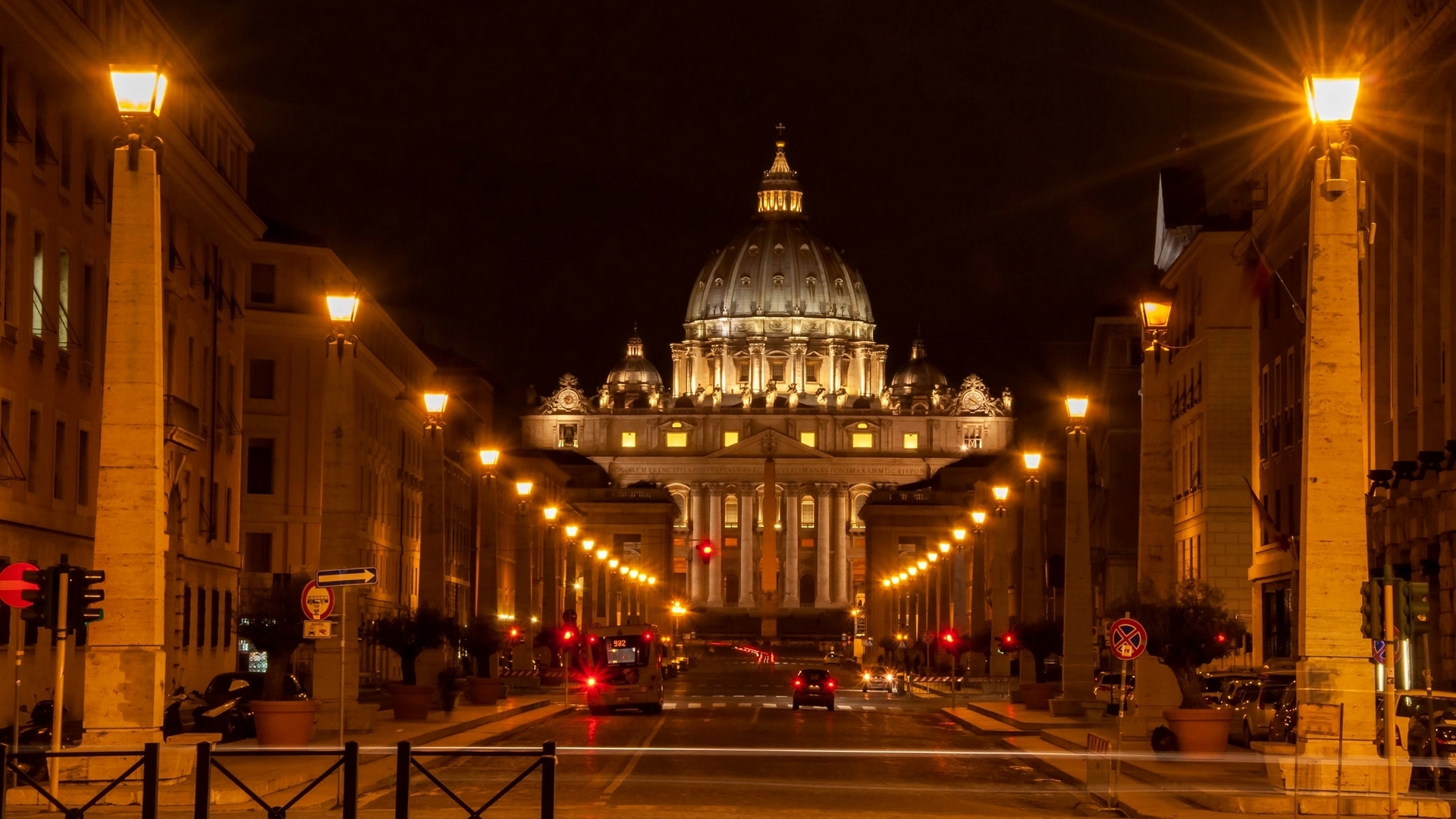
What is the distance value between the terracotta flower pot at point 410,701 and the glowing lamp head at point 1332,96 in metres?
27.4

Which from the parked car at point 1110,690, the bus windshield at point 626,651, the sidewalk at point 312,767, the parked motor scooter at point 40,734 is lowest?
the sidewalk at point 312,767

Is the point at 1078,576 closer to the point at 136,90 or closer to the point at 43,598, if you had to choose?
the point at 136,90

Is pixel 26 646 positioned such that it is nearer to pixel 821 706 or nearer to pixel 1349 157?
pixel 1349 157

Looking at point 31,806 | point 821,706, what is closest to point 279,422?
point 821,706

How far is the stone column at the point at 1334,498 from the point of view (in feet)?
72.9

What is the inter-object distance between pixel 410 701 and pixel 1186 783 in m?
20.9

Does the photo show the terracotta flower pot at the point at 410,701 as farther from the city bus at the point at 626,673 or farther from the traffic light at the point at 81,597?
the traffic light at the point at 81,597

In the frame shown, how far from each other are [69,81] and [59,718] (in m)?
19.6

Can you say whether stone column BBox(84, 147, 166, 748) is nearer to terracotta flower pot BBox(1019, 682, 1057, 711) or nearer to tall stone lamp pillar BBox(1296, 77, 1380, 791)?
tall stone lamp pillar BBox(1296, 77, 1380, 791)

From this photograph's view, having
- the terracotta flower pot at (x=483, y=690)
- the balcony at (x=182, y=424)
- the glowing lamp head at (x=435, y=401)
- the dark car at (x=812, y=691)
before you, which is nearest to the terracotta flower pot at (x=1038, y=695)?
the dark car at (x=812, y=691)

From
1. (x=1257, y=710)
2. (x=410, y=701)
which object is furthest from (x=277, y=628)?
(x=1257, y=710)

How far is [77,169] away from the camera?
40781 millimetres

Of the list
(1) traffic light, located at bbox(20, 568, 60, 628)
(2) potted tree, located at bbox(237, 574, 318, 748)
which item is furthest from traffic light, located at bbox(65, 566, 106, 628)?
(2) potted tree, located at bbox(237, 574, 318, 748)

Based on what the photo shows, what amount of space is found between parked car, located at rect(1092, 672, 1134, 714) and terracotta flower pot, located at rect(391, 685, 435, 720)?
13462 millimetres
